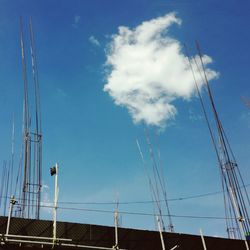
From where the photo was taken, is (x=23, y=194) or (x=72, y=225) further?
(x=23, y=194)

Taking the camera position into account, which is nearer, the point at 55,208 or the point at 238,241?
the point at 55,208

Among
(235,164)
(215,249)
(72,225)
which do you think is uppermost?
(235,164)

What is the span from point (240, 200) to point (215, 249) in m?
9.90

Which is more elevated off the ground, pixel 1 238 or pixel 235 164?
pixel 235 164

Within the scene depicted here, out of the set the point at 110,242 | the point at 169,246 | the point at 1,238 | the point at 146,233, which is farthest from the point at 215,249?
the point at 1,238

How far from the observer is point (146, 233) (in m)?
15.9

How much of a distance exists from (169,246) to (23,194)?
12.8m

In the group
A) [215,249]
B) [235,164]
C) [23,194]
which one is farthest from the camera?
[235,164]

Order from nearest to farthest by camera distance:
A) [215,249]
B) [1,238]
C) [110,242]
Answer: [1,238] < [110,242] < [215,249]

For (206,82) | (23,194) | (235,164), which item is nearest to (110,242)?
(23,194)

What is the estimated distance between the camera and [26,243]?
13602 mm

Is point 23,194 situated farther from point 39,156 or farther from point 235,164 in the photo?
point 235,164

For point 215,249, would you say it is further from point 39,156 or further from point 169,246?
point 39,156

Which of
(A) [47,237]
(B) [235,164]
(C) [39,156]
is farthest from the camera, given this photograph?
(B) [235,164]
